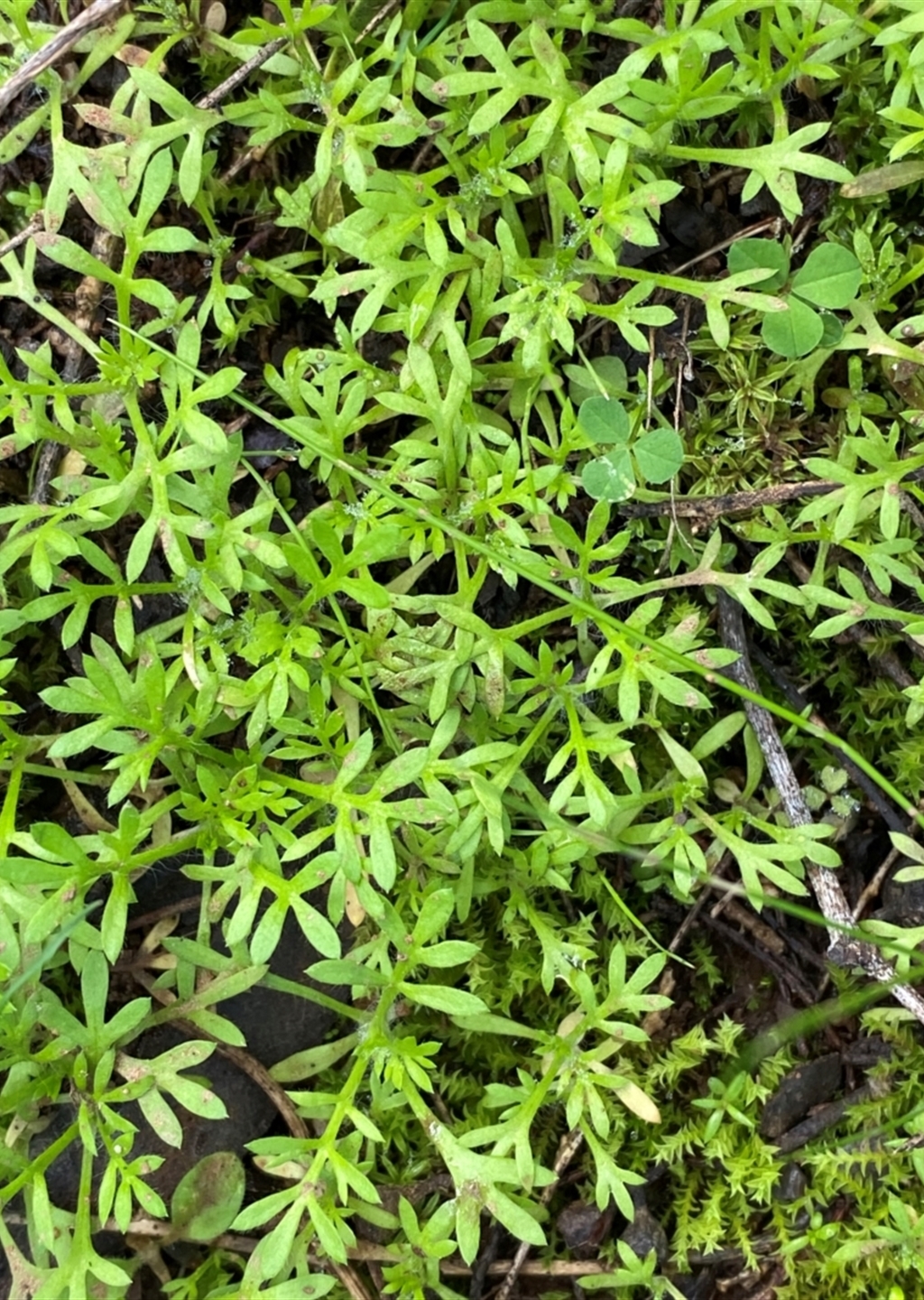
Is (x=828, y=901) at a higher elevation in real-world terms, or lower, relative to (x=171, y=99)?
lower

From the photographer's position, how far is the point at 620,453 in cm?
264

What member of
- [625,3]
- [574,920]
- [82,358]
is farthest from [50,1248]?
[625,3]

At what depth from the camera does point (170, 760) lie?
103 inches

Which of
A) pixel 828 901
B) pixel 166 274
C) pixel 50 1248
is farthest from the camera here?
pixel 166 274

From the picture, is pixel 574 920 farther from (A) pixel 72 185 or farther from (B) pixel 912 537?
(A) pixel 72 185

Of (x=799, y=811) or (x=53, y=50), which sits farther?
(x=799, y=811)

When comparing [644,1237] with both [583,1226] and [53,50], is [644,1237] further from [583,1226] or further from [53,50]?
[53,50]

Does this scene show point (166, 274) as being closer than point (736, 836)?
No

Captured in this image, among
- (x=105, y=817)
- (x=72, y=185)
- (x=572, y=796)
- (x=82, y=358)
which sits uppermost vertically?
(x=72, y=185)

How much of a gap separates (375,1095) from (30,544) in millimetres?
1569

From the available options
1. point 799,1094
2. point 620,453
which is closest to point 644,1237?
point 799,1094

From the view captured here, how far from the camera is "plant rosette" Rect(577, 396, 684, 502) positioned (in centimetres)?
261

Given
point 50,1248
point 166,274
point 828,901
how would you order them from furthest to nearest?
point 166,274
point 828,901
point 50,1248

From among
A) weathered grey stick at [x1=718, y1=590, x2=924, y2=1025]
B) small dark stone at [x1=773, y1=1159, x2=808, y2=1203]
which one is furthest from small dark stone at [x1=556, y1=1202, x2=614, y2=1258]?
weathered grey stick at [x1=718, y1=590, x2=924, y2=1025]
